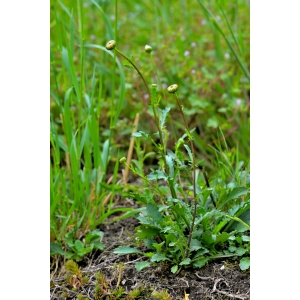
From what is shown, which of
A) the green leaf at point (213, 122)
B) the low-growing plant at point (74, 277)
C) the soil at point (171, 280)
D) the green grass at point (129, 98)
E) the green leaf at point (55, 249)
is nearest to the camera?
the soil at point (171, 280)

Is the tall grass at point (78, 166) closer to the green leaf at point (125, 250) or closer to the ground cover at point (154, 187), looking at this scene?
the ground cover at point (154, 187)

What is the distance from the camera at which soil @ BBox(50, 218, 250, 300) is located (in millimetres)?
1453

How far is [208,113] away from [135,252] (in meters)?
1.19

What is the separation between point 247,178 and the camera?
1.82 meters

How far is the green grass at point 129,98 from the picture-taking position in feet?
6.21

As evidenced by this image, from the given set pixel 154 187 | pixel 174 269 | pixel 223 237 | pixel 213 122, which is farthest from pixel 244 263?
pixel 213 122

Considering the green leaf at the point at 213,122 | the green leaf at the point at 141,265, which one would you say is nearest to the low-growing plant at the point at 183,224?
the green leaf at the point at 141,265

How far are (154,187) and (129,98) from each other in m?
1.14

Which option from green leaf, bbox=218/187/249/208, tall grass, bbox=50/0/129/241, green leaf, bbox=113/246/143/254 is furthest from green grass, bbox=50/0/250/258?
green leaf, bbox=113/246/143/254

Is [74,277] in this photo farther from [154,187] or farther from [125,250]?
[154,187]

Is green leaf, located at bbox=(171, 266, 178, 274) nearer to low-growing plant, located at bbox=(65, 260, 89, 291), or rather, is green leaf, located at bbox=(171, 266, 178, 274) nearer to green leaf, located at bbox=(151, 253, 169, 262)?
green leaf, located at bbox=(151, 253, 169, 262)

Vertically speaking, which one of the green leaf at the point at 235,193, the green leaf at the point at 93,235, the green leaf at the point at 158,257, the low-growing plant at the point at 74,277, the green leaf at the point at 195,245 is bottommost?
the low-growing plant at the point at 74,277

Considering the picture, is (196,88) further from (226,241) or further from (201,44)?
(226,241)

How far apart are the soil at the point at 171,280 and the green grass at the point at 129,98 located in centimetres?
21
